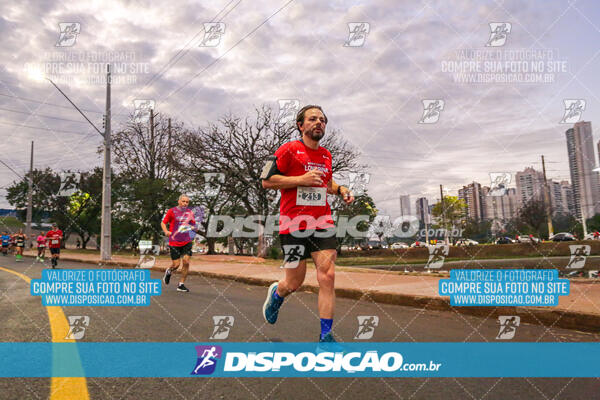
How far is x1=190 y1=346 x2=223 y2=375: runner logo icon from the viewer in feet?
9.75

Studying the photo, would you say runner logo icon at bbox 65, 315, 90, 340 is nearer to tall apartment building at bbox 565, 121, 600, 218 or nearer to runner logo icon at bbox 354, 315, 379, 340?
runner logo icon at bbox 354, 315, 379, 340

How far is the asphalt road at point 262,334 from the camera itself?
2529 mm

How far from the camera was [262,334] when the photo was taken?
416cm

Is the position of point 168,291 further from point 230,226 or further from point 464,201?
point 464,201

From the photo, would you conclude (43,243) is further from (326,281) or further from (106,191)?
(326,281)

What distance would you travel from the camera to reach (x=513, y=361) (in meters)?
3.26

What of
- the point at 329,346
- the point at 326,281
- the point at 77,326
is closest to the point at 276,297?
the point at 326,281

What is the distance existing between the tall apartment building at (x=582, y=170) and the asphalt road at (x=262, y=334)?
26.4 m

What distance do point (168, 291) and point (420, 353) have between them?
19.4 ft

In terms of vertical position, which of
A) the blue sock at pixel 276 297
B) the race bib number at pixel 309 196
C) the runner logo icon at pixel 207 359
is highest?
the race bib number at pixel 309 196

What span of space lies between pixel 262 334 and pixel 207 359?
992 millimetres

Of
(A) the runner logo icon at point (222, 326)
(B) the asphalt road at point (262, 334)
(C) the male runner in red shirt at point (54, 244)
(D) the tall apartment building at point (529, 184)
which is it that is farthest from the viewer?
(D) the tall apartment building at point (529, 184)

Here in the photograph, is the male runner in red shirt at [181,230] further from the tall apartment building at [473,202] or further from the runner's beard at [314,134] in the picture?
the tall apartment building at [473,202]

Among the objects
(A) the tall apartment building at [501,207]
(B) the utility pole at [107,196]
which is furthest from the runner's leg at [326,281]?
(A) the tall apartment building at [501,207]
